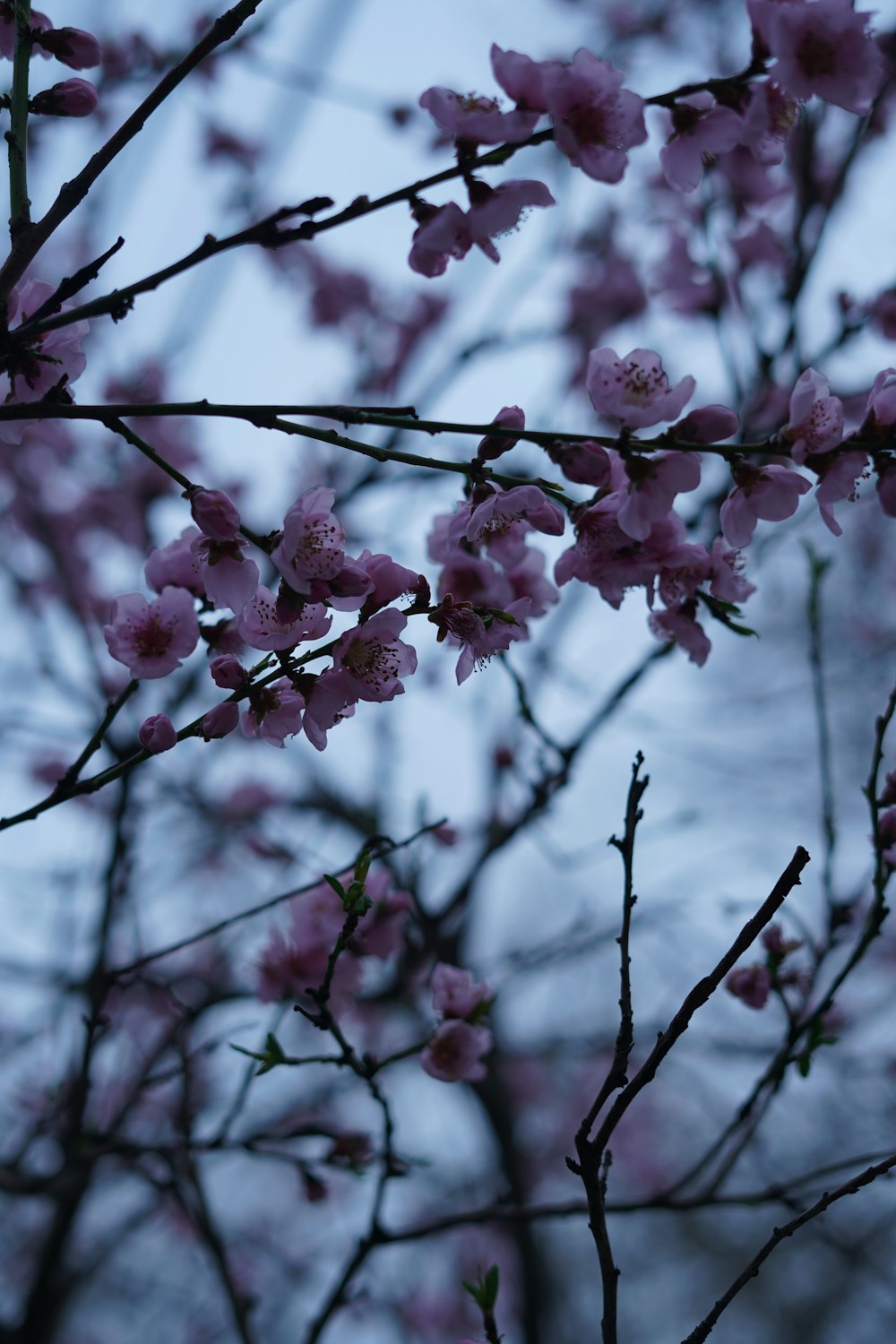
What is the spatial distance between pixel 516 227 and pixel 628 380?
12.2 inches

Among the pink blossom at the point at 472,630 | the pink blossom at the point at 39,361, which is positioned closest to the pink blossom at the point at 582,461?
the pink blossom at the point at 472,630

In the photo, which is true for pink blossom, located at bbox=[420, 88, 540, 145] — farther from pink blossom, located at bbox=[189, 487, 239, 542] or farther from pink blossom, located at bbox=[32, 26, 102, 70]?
pink blossom, located at bbox=[32, 26, 102, 70]

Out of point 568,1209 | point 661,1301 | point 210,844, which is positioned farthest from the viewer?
point 661,1301

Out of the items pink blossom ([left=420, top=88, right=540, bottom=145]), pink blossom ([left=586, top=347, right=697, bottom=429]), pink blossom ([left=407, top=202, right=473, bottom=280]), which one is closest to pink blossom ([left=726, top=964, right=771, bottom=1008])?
pink blossom ([left=586, top=347, right=697, bottom=429])

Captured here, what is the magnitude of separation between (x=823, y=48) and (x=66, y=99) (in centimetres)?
119

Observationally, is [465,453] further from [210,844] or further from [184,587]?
[210,844]

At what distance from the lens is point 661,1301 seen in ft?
32.9

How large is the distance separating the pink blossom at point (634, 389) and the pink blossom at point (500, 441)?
0.12 metres

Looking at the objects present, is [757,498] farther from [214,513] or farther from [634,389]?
[214,513]

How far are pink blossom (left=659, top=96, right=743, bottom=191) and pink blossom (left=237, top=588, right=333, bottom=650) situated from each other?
0.94 meters

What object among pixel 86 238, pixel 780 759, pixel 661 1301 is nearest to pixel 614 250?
pixel 86 238

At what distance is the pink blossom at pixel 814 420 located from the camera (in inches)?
58.8

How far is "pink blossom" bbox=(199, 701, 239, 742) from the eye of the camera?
1533mm

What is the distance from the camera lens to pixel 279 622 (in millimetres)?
1482
